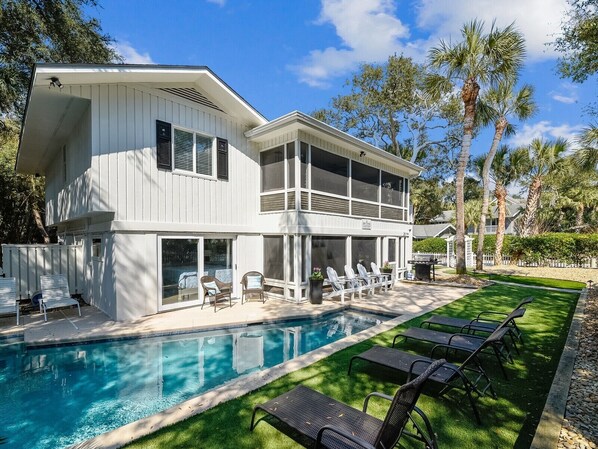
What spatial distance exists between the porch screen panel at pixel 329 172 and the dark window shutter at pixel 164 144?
14.9 ft

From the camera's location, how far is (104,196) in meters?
7.77

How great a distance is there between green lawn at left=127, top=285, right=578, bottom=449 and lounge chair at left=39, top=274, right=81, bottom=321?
6654 millimetres

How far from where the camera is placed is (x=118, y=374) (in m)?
5.43

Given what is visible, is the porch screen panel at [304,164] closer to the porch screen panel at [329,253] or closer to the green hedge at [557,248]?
the porch screen panel at [329,253]

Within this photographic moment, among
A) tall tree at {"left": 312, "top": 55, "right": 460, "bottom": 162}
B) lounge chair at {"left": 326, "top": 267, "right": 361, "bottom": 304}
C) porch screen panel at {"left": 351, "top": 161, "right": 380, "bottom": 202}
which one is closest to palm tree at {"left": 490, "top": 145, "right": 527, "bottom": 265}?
tall tree at {"left": 312, "top": 55, "right": 460, "bottom": 162}

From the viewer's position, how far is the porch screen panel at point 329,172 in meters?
10.7

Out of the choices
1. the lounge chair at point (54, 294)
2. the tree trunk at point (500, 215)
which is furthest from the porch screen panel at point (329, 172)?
the tree trunk at point (500, 215)

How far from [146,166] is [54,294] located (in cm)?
427

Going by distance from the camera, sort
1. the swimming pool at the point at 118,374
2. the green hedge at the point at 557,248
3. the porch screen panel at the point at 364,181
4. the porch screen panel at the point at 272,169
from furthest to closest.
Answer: the green hedge at the point at 557,248
the porch screen panel at the point at 364,181
the porch screen panel at the point at 272,169
the swimming pool at the point at 118,374

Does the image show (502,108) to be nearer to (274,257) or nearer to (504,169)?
(504,169)

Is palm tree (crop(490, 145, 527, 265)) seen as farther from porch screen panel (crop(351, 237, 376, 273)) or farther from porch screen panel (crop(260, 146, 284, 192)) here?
porch screen panel (crop(260, 146, 284, 192))

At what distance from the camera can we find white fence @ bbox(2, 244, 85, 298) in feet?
30.5

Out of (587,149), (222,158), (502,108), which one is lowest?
(222,158)

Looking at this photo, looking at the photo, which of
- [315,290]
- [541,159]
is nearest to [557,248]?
[541,159]
